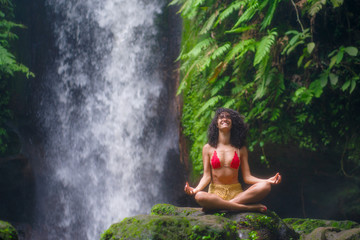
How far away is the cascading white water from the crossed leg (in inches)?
176

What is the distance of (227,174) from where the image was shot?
402cm

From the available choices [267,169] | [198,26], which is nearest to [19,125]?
[198,26]

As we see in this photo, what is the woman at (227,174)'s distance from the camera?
12.2 ft

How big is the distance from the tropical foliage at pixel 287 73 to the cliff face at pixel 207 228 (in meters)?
1.87

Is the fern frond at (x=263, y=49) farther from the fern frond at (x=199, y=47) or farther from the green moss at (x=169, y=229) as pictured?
the green moss at (x=169, y=229)

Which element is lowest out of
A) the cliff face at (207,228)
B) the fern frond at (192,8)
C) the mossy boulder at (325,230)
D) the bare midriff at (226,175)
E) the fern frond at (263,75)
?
the mossy boulder at (325,230)

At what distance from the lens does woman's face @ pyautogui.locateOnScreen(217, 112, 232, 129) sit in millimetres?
4129

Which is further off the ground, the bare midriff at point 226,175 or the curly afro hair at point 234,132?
the curly afro hair at point 234,132

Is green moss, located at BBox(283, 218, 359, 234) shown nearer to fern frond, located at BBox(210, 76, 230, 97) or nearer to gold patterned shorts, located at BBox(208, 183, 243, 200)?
gold patterned shorts, located at BBox(208, 183, 243, 200)

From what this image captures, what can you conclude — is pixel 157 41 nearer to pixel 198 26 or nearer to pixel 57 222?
pixel 198 26

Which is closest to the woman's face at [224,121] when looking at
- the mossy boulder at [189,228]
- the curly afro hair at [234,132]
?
the curly afro hair at [234,132]

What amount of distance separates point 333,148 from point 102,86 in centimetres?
616

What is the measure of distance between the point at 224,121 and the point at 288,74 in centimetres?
221

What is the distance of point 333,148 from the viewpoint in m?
5.53
